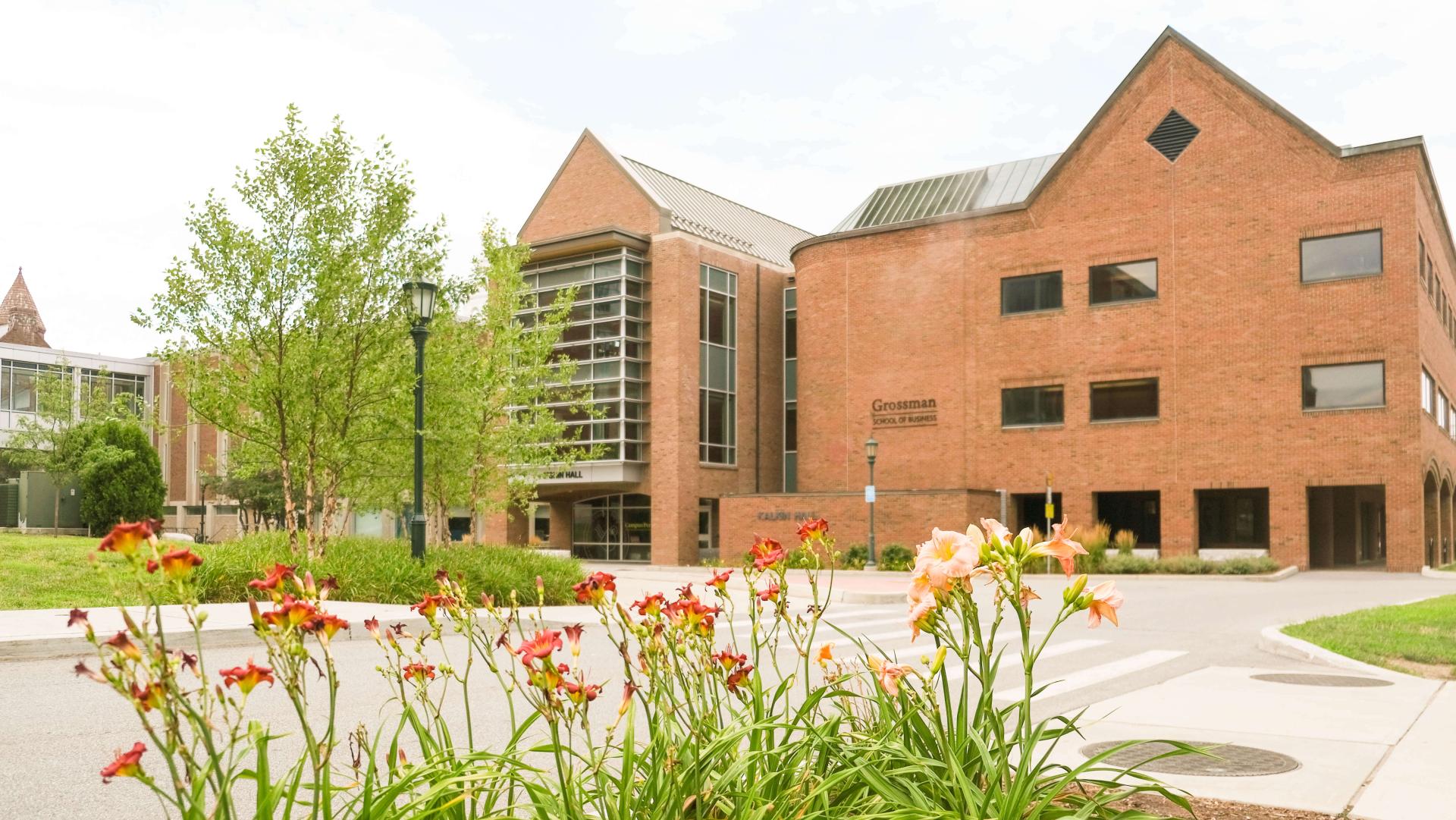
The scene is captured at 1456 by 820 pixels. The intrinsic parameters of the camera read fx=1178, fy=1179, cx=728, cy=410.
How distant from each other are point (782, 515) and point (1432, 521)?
70.8 feet

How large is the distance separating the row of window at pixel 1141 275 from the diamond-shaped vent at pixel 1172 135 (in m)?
3.57

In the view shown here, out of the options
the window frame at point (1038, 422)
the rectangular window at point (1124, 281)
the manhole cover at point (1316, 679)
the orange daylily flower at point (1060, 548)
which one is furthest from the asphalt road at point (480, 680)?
the rectangular window at point (1124, 281)

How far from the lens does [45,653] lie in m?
11.4

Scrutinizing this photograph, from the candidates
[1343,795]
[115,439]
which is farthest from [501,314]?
[1343,795]

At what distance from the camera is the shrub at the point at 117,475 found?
33.7m

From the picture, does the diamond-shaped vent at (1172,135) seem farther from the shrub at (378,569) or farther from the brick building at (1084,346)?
the shrub at (378,569)

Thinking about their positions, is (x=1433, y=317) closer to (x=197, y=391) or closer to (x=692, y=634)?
(x=197, y=391)

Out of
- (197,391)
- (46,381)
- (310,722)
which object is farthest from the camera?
(46,381)

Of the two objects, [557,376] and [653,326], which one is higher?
[653,326]

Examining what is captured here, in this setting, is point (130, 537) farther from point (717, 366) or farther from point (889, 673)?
point (717, 366)

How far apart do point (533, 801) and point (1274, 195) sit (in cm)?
3719

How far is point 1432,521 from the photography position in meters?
39.1

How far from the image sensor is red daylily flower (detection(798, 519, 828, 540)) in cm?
434

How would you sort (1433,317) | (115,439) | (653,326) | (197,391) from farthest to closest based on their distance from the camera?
(653,326), (1433,317), (115,439), (197,391)
